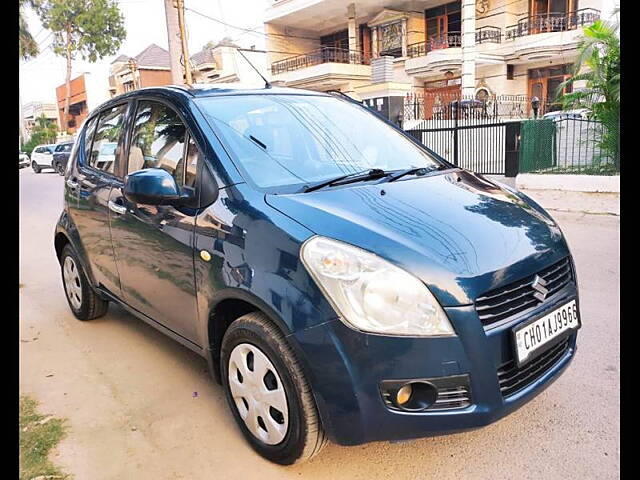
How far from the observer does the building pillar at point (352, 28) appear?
92.4ft

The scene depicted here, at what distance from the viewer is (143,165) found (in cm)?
330

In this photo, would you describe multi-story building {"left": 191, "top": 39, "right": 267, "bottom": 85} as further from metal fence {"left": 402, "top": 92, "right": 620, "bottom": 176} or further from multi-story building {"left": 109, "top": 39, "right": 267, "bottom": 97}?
metal fence {"left": 402, "top": 92, "right": 620, "bottom": 176}

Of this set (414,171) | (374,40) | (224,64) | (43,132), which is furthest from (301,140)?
(43,132)

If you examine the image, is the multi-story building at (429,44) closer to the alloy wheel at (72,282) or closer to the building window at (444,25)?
the building window at (444,25)

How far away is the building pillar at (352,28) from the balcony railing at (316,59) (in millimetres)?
624

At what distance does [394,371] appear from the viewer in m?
1.92

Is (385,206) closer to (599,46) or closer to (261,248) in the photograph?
(261,248)

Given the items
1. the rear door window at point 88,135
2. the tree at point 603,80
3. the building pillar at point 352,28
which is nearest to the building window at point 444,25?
the building pillar at point 352,28

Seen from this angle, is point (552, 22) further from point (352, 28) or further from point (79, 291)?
point (79, 291)

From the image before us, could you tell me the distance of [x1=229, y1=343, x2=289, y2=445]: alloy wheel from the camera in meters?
2.24

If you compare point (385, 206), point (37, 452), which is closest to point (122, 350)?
point (37, 452)

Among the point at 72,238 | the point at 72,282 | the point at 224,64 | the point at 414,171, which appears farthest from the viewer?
the point at 224,64

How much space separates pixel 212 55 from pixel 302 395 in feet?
123

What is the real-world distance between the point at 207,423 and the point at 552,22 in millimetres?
24907
